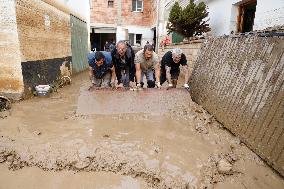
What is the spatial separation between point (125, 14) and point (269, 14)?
50.5 feet

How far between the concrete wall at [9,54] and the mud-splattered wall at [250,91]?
4319 mm

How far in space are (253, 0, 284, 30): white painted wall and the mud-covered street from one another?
2975mm

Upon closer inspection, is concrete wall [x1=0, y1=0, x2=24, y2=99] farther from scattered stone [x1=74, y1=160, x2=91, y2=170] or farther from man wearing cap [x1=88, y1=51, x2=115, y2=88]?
scattered stone [x1=74, y1=160, x2=91, y2=170]


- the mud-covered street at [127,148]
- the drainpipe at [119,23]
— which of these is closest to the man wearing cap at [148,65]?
the mud-covered street at [127,148]

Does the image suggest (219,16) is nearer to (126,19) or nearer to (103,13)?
(126,19)

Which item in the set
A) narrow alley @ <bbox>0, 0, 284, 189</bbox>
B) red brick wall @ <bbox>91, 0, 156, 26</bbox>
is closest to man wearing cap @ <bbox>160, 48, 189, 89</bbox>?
narrow alley @ <bbox>0, 0, 284, 189</bbox>

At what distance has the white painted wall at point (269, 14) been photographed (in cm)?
604

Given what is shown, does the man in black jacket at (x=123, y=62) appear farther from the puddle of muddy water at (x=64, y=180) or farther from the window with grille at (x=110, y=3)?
the window with grille at (x=110, y=3)

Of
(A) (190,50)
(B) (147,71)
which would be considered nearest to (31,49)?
(B) (147,71)

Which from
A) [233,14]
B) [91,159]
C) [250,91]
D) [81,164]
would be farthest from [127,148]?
[233,14]

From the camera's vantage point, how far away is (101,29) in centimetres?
2106

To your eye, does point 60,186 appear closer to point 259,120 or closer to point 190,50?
point 259,120

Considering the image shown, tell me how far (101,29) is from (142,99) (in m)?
17.1

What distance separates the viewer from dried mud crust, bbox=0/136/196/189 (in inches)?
124
